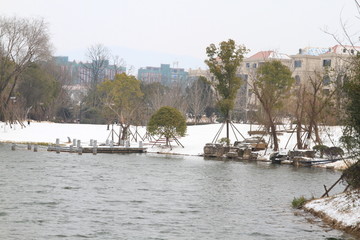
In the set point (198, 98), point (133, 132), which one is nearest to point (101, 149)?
point (133, 132)

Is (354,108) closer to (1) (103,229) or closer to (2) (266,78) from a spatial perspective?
(1) (103,229)

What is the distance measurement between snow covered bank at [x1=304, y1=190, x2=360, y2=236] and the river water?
44 cm

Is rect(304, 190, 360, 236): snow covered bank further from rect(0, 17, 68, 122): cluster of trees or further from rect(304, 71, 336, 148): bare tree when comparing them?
rect(0, 17, 68, 122): cluster of trees

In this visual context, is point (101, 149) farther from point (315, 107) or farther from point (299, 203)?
point (299, 203)

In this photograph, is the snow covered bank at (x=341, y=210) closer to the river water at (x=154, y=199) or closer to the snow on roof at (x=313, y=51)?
the river water at (x=154, y=199)

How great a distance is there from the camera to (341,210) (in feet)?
81.7

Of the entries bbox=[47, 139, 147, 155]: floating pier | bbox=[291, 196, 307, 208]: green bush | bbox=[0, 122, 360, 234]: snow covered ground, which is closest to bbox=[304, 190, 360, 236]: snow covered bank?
bbox=[291, 196, 307, 208]: green bush

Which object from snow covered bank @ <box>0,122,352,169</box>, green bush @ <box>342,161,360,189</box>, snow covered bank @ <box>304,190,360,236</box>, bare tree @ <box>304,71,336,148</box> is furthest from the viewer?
snow covered bank @ <box>0,122,352,169</box>

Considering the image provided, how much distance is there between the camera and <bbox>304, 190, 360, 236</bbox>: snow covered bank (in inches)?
923

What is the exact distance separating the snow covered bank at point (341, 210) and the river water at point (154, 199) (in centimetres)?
44

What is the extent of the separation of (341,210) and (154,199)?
9.50 m

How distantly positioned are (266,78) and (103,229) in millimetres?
50865

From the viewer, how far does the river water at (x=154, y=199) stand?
2328 cm

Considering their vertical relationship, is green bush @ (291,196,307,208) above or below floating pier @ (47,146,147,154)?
below
